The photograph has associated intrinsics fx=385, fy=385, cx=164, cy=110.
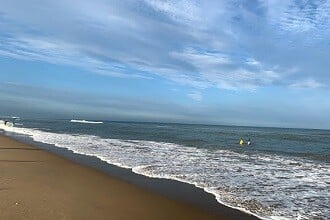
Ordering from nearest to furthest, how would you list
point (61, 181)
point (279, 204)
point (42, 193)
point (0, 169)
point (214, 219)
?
point (214, 219) < point (42, 193) < point (279, 204) < point (61, 181) < point (0, 169)

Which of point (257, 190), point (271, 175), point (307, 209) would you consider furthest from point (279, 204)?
point (271, 175)

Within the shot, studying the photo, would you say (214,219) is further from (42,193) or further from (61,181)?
(61,181)

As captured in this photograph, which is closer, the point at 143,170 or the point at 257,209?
the point at 257,209

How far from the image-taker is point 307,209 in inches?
377

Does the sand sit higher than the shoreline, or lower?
higher

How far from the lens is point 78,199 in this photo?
8969mm

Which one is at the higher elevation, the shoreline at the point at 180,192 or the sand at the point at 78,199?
the sand at the point at 78,199

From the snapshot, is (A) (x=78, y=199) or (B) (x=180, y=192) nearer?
(A) (x=78, y=199)

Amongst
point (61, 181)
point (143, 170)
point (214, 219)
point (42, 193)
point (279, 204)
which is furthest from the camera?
point (143, 170)

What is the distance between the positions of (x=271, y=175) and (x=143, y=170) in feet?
16.5

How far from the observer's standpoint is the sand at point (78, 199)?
25.3 feet

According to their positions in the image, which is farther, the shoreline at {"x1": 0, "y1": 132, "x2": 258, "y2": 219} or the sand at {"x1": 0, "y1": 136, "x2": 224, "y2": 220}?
the shoreline at {"x1": 0, "y1": 132, "x2": 258, "y2": 219}

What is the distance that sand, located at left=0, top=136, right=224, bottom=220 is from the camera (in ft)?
25.3

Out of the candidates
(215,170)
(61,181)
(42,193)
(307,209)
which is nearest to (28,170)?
(61,181)
